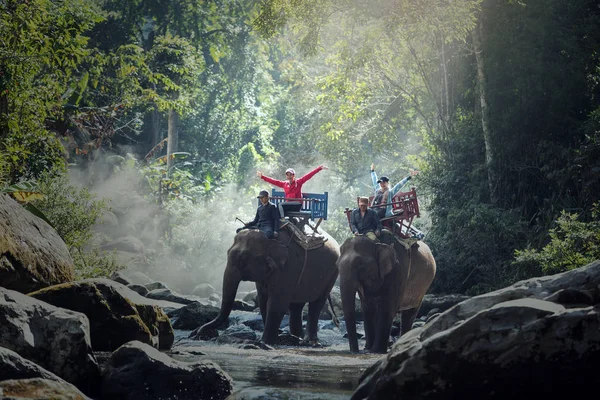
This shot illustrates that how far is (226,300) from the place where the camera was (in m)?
12.9

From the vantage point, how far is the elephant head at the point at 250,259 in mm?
13023

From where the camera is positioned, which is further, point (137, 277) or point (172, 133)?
point (172, 133)

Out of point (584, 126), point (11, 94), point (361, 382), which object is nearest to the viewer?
point (361, 382)

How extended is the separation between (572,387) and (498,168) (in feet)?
53.1

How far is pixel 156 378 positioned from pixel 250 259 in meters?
6.03

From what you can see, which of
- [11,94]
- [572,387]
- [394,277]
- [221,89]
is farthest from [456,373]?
[221,89]

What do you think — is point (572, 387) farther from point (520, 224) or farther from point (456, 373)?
point (520, 224)

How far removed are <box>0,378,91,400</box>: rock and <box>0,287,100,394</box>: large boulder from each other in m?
1.08

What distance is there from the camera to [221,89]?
136 ft

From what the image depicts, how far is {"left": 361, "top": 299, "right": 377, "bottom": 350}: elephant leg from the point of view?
1273cm

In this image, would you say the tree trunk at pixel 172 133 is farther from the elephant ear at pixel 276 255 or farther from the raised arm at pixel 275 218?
the elephant ear at pixel 276 255

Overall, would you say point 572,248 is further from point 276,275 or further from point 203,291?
point 203,291

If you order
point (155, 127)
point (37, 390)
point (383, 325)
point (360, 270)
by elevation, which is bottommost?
point (37, 390)

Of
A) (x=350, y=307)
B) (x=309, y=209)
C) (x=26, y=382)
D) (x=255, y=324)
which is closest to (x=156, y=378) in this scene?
(x=26, y=382)
